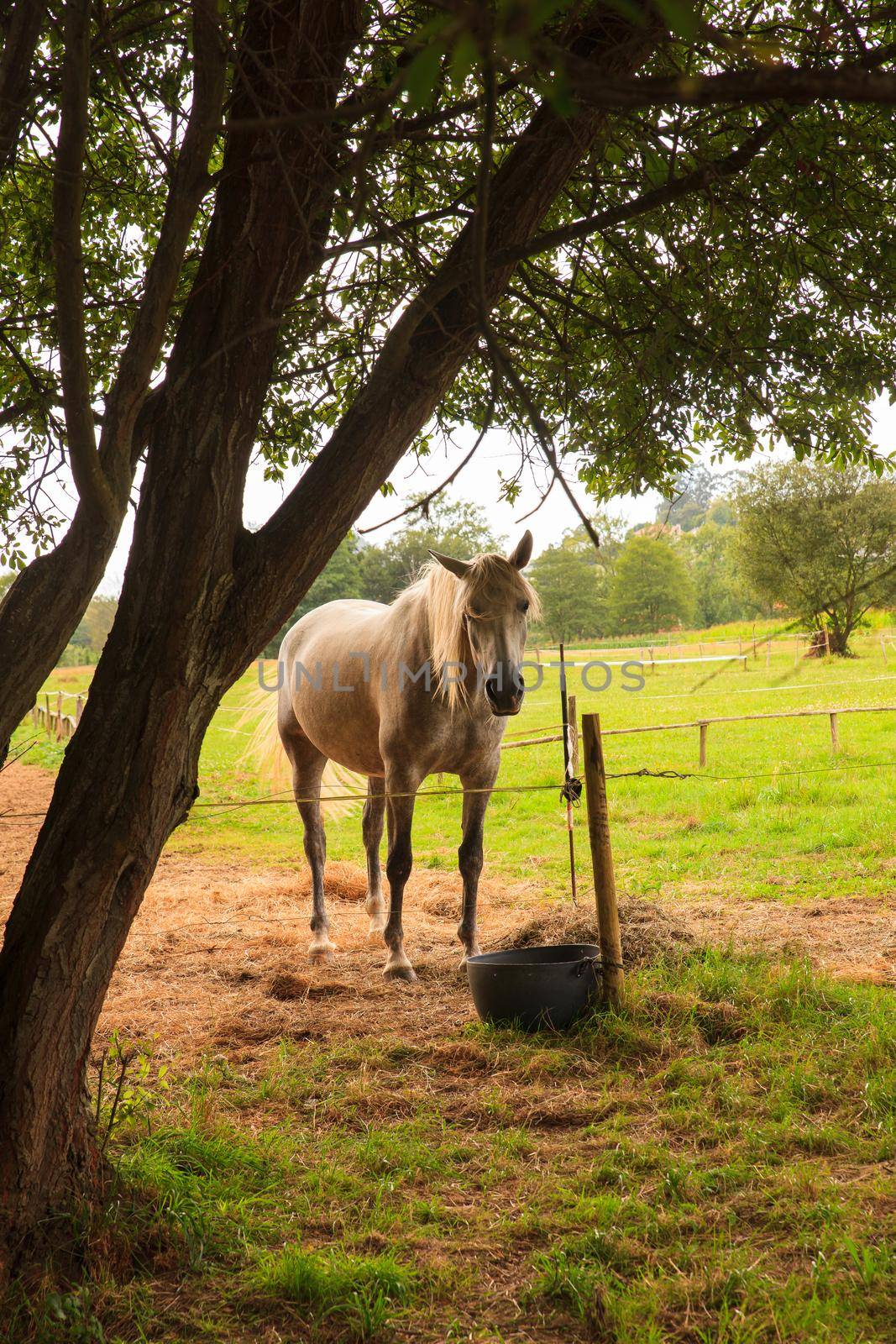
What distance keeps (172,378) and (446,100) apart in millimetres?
2621

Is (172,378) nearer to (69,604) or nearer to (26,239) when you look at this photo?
(69,604)

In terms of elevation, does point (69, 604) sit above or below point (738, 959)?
above

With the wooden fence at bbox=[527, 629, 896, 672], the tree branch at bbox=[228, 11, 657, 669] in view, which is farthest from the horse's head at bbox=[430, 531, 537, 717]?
the wooden fence at bbox=[527, 629, 896, 672]

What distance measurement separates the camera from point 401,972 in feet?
16.0

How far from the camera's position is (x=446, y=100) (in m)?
4.27

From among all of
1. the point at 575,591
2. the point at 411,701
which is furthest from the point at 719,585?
the point at 411,701

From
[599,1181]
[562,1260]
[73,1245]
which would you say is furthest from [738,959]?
[73,1245]

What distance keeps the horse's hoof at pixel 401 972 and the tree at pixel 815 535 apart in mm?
12700

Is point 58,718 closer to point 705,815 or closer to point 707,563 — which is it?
point 705,815

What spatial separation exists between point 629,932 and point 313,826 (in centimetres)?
226

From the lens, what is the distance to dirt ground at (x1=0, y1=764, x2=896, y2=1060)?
13.8 ft

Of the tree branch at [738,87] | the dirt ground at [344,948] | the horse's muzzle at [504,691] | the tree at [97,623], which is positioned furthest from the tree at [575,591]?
the tree branch at [738,87]

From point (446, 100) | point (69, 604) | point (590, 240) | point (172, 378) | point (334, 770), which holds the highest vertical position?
point (446, 100)

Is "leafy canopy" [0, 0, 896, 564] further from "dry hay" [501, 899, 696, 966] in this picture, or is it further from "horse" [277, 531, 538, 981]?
"dry hay" [501, 899, 696, 966]
